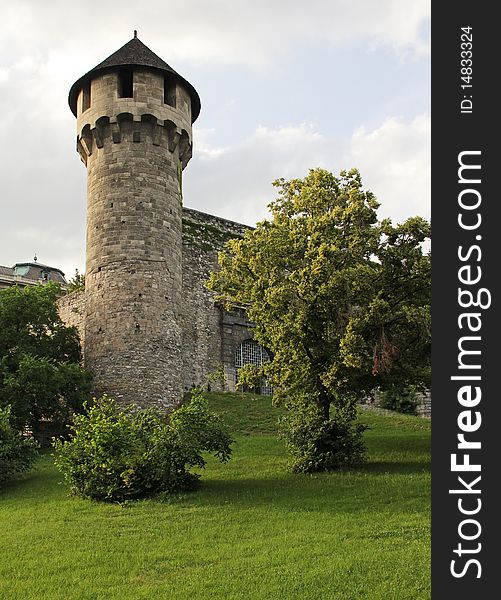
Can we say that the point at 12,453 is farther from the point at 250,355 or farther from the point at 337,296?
the point at 250,355

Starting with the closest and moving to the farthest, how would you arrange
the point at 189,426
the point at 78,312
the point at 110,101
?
the point at 189,426 < the point at 110,101 < the point at 78,312

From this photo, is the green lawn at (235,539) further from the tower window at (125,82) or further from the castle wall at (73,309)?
the tower window at (125,82)

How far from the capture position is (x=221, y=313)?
33.3 metres

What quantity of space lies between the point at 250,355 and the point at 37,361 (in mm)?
11272

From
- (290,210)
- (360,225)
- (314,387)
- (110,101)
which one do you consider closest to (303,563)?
Answer: (314,387)

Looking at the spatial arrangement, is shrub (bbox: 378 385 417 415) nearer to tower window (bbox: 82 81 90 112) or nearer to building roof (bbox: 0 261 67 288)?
tower window (bbox: 82 81 90 112)

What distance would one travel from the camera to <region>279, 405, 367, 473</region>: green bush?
18.9 m

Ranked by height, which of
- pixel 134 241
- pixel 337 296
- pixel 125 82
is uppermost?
pixel 125 82

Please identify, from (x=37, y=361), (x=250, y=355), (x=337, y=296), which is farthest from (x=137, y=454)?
(x=250, y=355)

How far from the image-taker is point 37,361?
81.2 feet

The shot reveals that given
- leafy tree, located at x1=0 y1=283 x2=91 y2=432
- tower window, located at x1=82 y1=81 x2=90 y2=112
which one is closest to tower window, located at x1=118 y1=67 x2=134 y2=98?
tower window, located at x1=82 y1=81 x2=90 y2=112

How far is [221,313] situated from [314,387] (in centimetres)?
1411

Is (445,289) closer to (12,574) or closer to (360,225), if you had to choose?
(12,574)

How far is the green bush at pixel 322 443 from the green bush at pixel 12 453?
6134 mm
